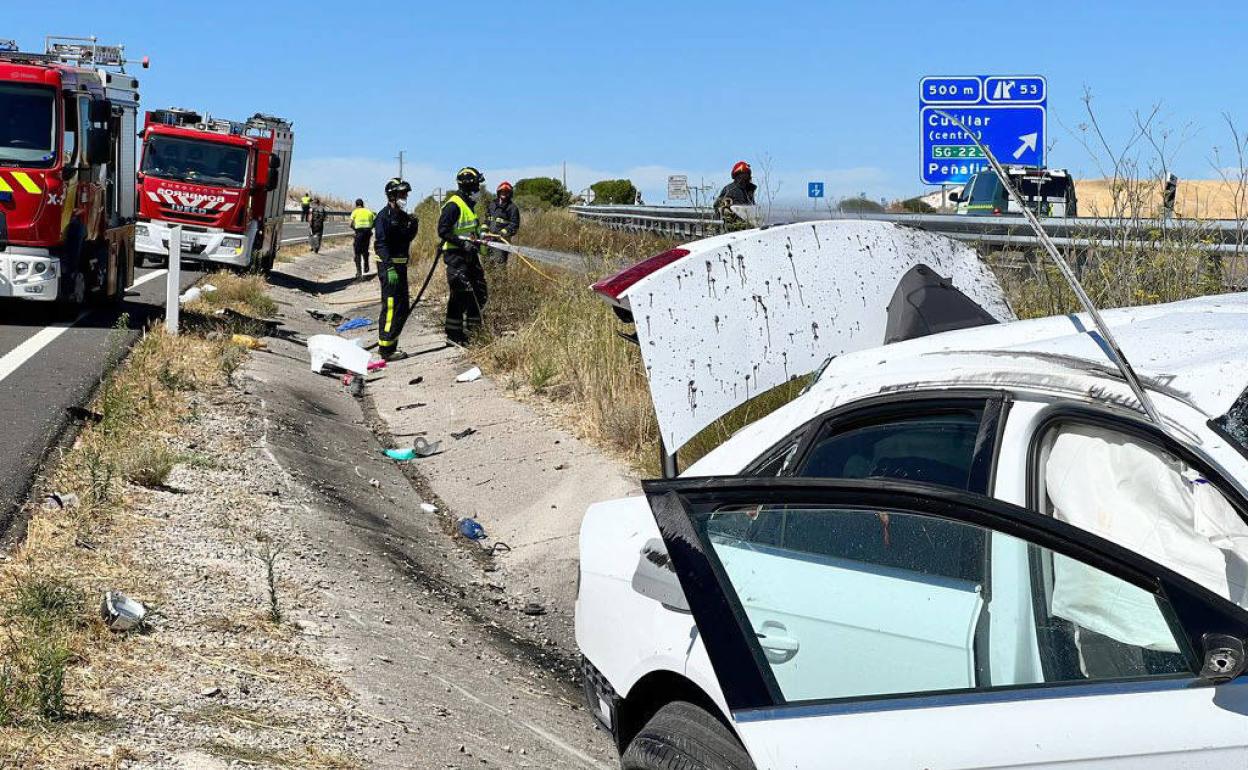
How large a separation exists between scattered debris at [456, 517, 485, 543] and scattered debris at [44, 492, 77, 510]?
2.45 metres

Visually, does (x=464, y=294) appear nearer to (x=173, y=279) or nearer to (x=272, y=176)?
(x=173, y=279)

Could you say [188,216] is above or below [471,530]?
above

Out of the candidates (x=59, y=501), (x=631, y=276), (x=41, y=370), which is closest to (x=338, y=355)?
(x=41, y=370)

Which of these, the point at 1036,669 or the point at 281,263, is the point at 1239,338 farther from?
the point at 281,263

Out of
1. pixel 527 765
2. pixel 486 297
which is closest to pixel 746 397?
pixel 527 765

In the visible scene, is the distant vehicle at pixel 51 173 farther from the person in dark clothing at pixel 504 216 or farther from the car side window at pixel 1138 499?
the car side window at pixel 1138 499

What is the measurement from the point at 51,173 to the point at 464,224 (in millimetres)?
4329

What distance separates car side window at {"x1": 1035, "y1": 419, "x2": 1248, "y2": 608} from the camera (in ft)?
9.09

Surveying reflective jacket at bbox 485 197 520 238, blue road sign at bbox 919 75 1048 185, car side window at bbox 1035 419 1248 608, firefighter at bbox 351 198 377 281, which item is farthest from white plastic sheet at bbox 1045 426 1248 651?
firefighter at bbox 351 198 377 281

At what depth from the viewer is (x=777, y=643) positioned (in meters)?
3.00

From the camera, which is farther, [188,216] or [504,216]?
[188,216]

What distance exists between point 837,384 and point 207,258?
22868mm

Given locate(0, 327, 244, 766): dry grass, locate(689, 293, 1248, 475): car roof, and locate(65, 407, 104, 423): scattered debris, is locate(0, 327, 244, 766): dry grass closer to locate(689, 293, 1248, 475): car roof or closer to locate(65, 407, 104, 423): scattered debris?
locate(65, 407, 104, 423): scattered debris

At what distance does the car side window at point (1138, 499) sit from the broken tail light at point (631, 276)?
1.85 meters
